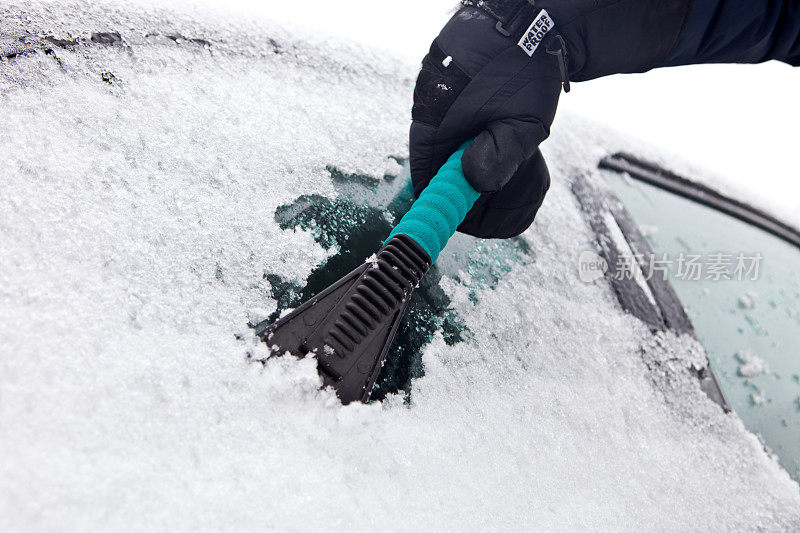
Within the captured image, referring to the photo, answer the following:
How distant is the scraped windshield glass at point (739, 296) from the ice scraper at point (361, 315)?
2.86ft

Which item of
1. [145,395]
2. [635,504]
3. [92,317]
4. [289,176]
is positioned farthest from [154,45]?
[635,504]

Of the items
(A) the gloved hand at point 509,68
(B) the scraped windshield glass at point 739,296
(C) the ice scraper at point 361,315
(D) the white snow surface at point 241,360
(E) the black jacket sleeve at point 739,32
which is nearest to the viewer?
(D) the white snow surface at point 241,360

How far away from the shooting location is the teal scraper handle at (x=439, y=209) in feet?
2.52

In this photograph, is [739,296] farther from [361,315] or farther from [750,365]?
[361,315]

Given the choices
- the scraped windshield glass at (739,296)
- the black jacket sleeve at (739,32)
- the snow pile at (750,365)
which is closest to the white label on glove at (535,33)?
the black jacket sleeve at (739,32)

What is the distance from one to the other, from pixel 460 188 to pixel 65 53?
79 centimetres

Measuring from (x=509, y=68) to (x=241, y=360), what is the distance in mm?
625

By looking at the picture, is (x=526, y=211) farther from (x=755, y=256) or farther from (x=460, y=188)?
(x=755, y=256)

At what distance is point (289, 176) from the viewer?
951mm

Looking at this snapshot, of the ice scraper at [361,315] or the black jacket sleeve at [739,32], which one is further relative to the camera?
the black jacket sleeve at [739,32]

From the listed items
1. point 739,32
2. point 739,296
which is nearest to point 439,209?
point 739,32

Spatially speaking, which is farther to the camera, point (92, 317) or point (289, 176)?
point (289, 176)

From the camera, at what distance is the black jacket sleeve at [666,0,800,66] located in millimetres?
947

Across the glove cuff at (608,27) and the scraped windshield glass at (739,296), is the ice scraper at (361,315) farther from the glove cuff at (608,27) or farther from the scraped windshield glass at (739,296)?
the scraped windshield glass at (739,296)
